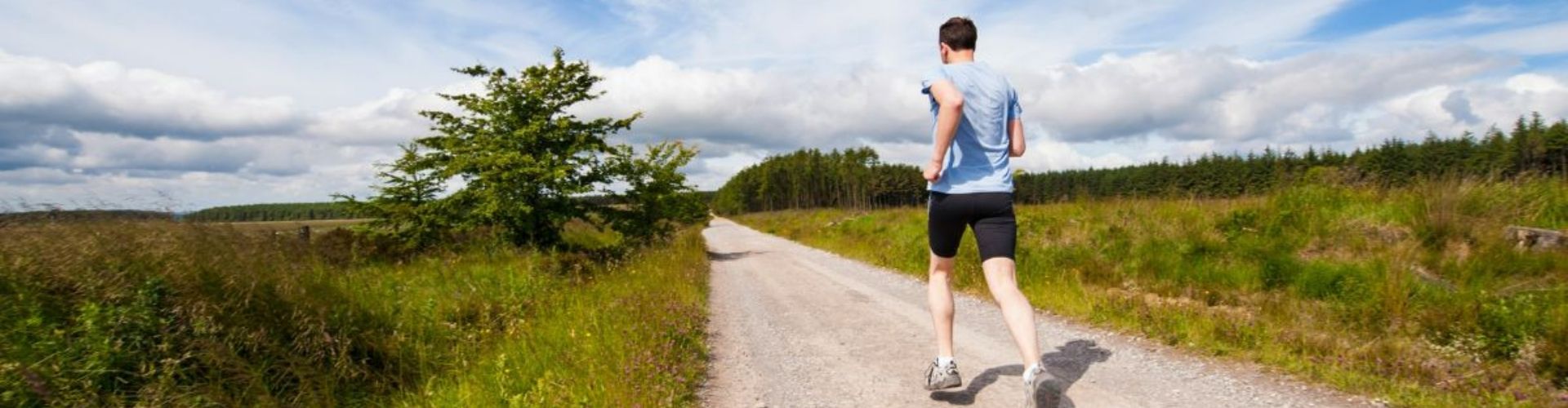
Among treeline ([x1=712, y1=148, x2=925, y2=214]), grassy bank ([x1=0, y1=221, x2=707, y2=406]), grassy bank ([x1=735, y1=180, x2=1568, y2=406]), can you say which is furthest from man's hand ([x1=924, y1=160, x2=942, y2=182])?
treeline ([x1=712, y1=148, x2=925, y2=214])

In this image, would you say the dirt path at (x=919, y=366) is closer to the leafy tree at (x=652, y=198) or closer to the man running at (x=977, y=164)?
the man running at (x=977, y=164)

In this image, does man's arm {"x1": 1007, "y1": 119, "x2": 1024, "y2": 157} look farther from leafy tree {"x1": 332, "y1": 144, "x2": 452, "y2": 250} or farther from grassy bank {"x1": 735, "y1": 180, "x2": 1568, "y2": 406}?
leafy tree {"x1": 332, "y1": 144, "x2": 452, "y2": 250}

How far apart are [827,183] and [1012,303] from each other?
4224 inches

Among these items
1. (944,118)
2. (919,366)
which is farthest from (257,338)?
(944,118)

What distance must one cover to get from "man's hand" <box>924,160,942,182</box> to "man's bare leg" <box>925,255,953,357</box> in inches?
20.6

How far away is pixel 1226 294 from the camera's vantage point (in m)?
6.50

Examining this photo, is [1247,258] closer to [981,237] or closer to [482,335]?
[981,237]

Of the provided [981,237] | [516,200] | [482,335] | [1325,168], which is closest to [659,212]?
[516,200]

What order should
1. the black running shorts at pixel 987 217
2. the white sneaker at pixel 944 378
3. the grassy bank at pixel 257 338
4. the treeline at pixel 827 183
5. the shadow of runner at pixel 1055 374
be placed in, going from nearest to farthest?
1. the shadow of runner at pixel 1055 374
2. the black running shorts at pixel 987 217
3. the white sneaker at pixel 944 378
4. the grassy bank at pixel 257 338
5. the treeline at pixel 827 183

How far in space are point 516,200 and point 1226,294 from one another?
41.1 ft

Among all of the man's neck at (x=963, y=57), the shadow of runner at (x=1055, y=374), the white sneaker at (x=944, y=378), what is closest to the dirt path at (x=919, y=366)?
the shadow of runner at (x=1055, y=374)

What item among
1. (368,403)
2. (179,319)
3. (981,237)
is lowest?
(368,403)

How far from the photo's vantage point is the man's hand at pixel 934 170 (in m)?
3.19

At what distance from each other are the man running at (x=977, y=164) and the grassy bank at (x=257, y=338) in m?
1.88
